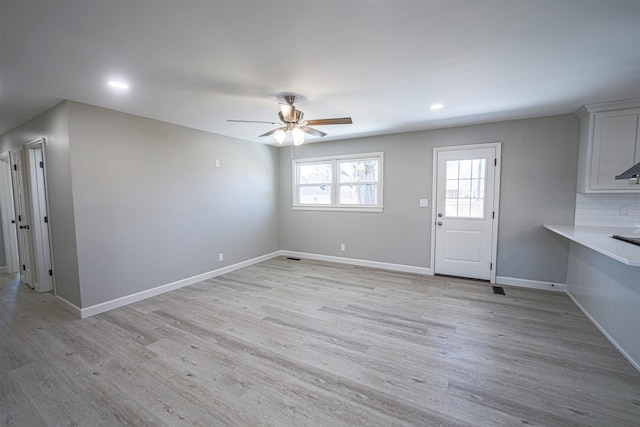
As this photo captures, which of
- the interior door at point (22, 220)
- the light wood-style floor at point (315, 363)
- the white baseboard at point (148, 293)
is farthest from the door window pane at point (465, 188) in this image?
the interior door at point (22, 220)

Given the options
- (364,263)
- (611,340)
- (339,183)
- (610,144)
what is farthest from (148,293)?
(610,144)

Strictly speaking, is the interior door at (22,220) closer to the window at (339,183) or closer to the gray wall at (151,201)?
the gray wall at (151,201)

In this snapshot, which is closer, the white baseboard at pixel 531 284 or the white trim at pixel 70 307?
the white trim at pixel 70 307

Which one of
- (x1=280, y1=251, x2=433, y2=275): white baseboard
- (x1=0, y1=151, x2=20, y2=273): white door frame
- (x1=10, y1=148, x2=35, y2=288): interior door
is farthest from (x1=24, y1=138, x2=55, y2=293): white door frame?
(x1=280, y1=251, x2=433, y2=275): white baseboard

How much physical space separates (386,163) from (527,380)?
11.9 feet

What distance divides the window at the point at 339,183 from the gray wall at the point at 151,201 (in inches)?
43.6

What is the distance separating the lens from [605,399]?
1816 mm

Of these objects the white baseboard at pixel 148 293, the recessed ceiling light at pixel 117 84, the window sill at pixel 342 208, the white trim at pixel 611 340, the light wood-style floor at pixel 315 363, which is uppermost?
the recessed ceiling light at pixel 117 84

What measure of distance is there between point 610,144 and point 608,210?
2.88ft

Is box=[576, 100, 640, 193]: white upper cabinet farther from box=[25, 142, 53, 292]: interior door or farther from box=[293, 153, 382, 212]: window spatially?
box=[25, 142, 53, 292]: interior door

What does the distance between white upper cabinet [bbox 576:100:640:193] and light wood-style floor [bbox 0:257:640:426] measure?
1581mm

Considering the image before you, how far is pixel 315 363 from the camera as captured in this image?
7.30ft

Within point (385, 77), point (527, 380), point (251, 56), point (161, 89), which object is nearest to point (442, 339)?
point (527, 380)

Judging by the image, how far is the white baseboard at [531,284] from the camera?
3749 millimetres
